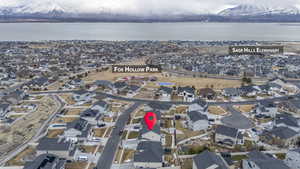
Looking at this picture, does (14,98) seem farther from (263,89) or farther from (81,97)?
(263,89)

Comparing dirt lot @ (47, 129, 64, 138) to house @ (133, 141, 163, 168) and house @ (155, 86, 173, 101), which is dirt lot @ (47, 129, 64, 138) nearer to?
house @ (133, 141, 163, 168)

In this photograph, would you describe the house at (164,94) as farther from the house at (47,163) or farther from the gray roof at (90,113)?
the house at (47,163)

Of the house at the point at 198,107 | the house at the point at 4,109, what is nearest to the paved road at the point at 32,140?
the house at the point at 4,109

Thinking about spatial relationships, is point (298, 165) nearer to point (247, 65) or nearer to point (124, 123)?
point (124, 123)

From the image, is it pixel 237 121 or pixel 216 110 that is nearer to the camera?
pixel 237 121

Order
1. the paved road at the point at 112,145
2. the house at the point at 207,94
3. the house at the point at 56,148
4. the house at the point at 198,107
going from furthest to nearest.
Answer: the house at the point at 207,94 < the house at the point at 198,107 < the house at the point at 56,148 < the paved road at the point at 112,145

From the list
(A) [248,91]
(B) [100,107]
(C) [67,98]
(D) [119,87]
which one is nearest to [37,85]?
(C) [67,98]
